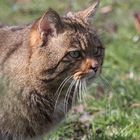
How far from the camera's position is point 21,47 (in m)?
5.34

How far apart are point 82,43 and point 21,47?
0.49 meters

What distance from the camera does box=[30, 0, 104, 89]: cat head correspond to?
5.20m

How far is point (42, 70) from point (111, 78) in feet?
7.79

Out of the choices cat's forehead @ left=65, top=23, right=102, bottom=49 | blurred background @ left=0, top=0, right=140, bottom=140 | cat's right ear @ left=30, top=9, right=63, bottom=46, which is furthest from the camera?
blurred background @ left=0, top=0, right=140, bottom=140

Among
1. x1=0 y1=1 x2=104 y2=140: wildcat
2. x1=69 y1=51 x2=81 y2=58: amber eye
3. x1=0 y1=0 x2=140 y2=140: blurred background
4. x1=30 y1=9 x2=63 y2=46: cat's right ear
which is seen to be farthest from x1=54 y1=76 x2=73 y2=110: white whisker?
x1=0 y1=0 x2=140 y2=140: blurred background

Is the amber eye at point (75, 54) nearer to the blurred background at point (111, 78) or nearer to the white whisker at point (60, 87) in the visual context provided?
the white whisker at point (60, 87)

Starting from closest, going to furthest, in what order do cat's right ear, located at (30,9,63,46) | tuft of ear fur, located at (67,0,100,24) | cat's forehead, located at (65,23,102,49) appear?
cat's right ear, located at (30,9,63,46)
cat's forehead, located at (65,23,102,49)
tuft of ear fur, located at (67,0,100,24)

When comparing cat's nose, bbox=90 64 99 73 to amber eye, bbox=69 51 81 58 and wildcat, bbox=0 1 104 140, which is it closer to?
wildcat, bbox=0 1 104 140

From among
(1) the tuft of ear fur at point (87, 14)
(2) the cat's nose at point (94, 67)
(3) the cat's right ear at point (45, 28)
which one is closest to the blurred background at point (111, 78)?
(1) the tuft of ear fur at point (87, 14)

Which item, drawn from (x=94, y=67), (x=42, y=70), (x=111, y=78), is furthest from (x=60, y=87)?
(x=111, y=78)

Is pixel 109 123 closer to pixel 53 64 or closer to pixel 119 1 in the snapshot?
pixel 53 64

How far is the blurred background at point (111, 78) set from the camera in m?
6.21

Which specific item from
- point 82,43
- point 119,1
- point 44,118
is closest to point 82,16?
point 82,43

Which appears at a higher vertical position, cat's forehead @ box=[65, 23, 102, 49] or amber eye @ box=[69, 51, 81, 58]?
cat's forehead @ box=[65, 23, 102, 49]
